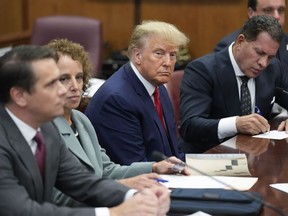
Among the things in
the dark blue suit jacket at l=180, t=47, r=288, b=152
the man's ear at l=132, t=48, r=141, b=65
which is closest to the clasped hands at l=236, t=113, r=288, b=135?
the dark blue suit jacket at l=180, t=47, r=288, b=152

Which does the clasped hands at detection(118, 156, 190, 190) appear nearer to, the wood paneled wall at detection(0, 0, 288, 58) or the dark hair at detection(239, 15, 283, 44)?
the dark hair at detection(239, 15, 283, 44)

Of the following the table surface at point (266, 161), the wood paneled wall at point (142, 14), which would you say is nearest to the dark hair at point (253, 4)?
the table surface at point (266, 161)

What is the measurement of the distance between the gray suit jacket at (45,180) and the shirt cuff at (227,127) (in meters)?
1.33

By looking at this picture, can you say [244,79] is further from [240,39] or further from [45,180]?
[45,180]

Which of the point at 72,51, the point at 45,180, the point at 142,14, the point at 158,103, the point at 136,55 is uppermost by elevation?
the point at 72,51

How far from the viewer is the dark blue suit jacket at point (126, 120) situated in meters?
3.04

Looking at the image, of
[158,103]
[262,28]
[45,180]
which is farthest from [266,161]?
[45,180]

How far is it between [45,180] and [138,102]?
3.66 ft

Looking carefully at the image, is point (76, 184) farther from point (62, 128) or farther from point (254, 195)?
point (254, 195)

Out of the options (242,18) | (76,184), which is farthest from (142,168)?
(242,18)

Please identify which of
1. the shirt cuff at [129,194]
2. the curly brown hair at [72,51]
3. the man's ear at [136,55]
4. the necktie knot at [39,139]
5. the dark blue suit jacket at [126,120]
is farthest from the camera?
the man's ear at [136,55]

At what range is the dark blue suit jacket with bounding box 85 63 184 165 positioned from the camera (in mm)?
3045

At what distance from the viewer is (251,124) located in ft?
11.0

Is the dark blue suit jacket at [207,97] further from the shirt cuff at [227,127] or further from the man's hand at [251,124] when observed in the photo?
the man's hand at [251,124]
